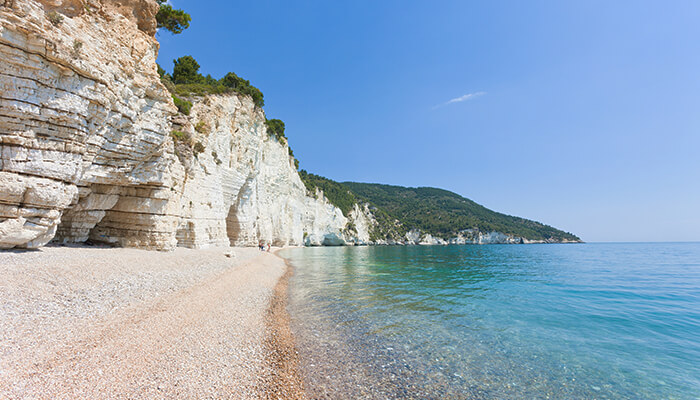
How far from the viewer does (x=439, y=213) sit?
379ft

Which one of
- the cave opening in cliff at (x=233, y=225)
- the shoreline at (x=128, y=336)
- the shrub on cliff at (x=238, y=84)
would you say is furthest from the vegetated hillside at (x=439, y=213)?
the shoreline at (x=128, y=336)

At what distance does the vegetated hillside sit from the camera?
105750mm

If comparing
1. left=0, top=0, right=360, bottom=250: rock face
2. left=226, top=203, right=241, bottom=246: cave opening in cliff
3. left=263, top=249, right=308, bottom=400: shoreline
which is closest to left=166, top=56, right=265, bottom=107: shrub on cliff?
left=0, top=0, right=360, bottom=250: rock face

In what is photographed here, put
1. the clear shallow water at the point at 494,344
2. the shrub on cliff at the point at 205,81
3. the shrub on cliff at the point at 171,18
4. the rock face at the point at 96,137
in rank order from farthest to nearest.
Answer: the shrub on cliff at the point at 205,81, the shrub on cliff at the point at 171,18, the rock face at the point at 96,137, the clear shallow water at the point at 494,344

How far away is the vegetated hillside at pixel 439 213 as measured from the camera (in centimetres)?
10575

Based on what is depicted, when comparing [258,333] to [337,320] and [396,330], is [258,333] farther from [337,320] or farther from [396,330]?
[396,330]

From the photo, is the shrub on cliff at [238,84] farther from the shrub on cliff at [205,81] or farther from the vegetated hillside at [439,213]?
the vegetated hillside at [439,213]

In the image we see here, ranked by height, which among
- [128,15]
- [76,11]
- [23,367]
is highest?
[128,15]

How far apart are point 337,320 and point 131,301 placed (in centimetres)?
559

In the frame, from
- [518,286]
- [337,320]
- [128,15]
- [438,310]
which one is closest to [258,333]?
[337,320]

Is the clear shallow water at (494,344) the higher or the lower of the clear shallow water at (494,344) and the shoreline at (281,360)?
the lower

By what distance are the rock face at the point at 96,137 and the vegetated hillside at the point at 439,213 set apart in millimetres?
84323

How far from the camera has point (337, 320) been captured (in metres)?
8.19

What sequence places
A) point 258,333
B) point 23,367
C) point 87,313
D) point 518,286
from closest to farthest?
1. point 23,367
2. point 87,313
3. point 258,333
4. point 518,286
